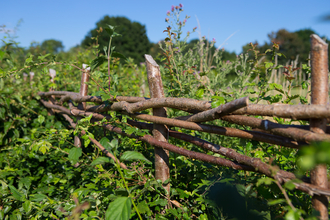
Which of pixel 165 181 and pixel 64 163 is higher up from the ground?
pixel 165 181

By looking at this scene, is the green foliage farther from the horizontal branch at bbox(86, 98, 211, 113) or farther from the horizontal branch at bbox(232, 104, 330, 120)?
the horizontal branch at bbox(232, 104, 330, 120)

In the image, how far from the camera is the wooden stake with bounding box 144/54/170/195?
151 centimetres

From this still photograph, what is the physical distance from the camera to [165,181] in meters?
1.49

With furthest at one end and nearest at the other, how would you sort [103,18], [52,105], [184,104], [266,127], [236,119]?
[103,18]
[52,105]
[184,104]
[236,119]
[266,127]

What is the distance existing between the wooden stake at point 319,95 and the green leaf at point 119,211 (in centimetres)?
75

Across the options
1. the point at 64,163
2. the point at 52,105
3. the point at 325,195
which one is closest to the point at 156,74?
the point at 325,195

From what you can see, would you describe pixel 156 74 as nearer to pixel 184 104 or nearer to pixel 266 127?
pixel 184 104

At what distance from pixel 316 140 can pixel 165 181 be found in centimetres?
94

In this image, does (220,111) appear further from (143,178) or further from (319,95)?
(143,178)

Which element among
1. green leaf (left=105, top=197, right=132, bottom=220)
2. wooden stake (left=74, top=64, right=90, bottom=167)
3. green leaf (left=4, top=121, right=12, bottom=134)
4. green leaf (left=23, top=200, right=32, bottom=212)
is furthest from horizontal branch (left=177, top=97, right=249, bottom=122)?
green leaf (left=4, top=121, right=12, bottom=134)

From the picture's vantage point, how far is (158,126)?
154cm

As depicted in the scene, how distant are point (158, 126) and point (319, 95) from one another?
95 centimetres

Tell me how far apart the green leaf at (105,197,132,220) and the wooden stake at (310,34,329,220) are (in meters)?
0.75

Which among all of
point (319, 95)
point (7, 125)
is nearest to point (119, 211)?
point (319, 95)
